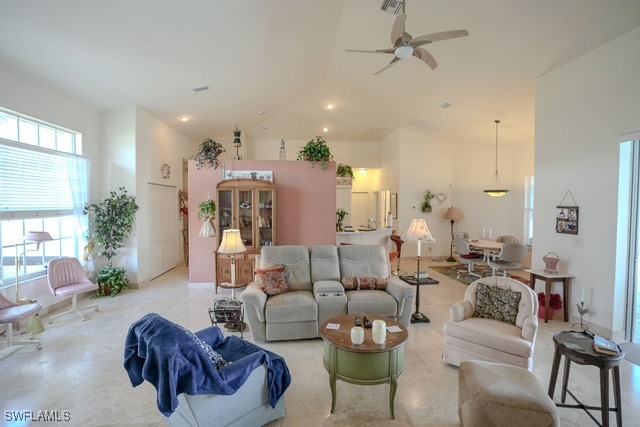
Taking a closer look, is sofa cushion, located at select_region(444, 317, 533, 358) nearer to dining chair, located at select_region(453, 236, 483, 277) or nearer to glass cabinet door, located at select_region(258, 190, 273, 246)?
glass cabinet door, located at select_region(258, 190, 273, 246)

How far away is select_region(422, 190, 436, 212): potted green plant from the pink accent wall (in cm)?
362

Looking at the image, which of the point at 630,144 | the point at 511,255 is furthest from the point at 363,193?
the point at 630,144

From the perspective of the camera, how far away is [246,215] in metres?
5.71

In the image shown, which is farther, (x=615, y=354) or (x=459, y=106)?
(x=459, y=106)

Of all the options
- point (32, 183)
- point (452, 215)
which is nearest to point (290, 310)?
point (32, 183)

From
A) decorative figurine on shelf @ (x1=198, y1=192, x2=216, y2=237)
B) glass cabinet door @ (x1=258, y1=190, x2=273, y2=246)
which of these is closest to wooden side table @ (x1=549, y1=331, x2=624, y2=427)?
glass cabinet door @ (x1=258, y1=190, x2=273, y2=246)

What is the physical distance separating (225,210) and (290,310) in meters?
2.90

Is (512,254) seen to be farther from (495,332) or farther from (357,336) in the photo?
(357,336)

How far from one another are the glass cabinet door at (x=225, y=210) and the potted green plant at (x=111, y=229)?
1.55 metres

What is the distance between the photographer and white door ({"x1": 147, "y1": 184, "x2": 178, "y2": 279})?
20.6 ft

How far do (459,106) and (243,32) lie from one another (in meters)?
4.47

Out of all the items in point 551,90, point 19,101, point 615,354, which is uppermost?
point 551,90

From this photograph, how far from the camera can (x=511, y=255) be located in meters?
5.74

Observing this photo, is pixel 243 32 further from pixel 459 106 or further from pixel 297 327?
pixel 459 106
